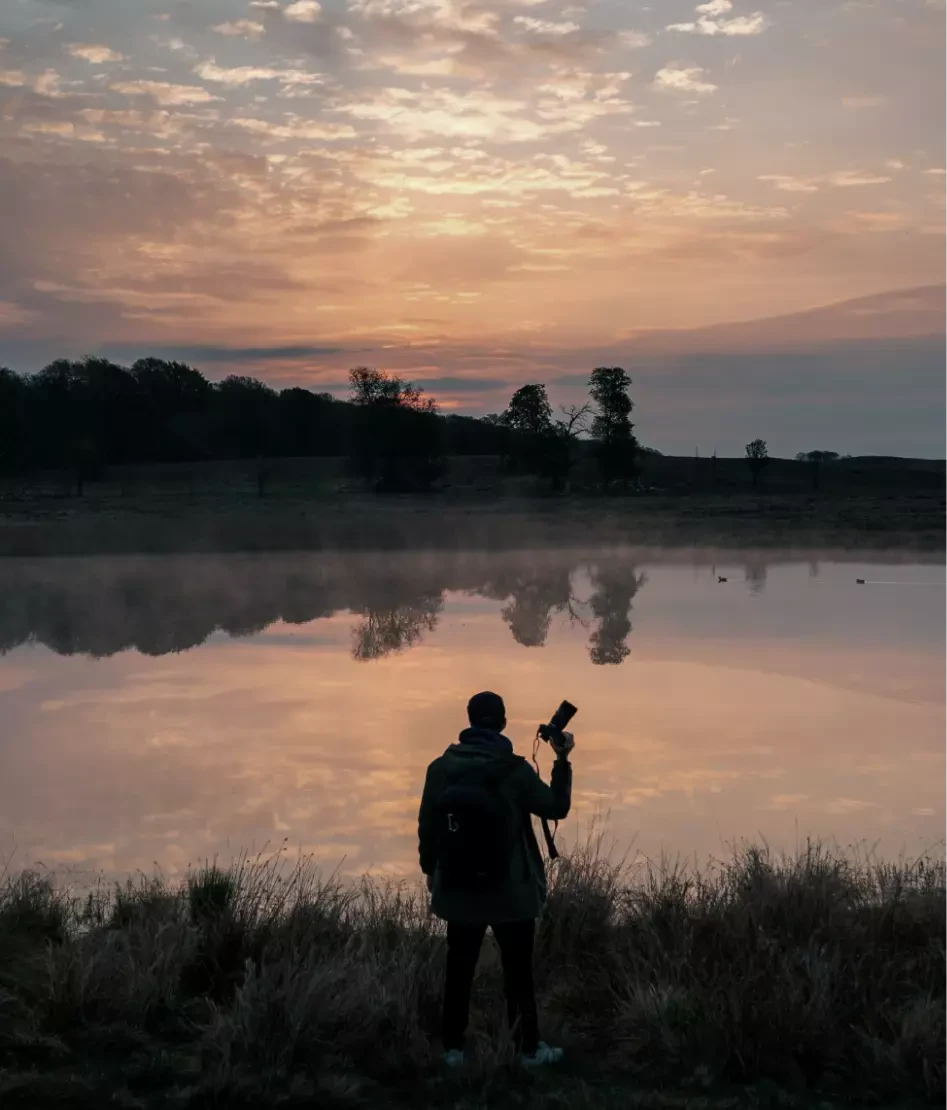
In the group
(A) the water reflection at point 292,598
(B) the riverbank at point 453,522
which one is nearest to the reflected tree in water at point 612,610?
(A) the water reflection at point 292,598

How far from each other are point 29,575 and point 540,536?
2717 centimetres

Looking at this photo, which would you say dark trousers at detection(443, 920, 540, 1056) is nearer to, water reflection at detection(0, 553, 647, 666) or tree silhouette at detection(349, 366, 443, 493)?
water reflection at detection(0, 553, 647, 666)

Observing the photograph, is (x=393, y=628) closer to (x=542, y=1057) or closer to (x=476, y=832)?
(x=542, y=1057)

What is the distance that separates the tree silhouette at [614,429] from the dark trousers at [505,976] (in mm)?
79539

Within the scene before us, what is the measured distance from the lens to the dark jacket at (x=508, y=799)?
5734 mm

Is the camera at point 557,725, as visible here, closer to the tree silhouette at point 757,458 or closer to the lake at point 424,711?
the lake at point 424,711

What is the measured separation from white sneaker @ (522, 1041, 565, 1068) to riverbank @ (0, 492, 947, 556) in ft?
143

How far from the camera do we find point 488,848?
18.7 ft

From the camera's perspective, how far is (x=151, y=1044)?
646 centimetres

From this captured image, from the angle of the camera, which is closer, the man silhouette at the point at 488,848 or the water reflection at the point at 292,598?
the man silhouette at the point at 488,848

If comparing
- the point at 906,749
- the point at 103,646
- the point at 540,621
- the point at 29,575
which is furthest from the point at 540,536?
the point at 906,749

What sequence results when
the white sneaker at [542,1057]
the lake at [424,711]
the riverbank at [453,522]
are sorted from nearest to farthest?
the white sneaker at [542,1057] → the lake at [424,711] → the riverbank at [453,522]

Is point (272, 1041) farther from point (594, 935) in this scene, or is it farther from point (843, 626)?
point (843, 626)

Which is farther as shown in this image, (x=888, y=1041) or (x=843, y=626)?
(x=843, y=626)
